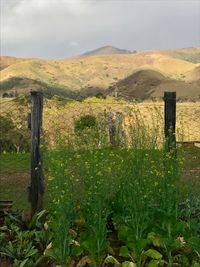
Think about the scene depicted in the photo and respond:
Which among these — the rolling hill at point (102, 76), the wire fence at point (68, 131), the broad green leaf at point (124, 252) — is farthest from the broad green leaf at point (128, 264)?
the rolling hill at point (102, 76)

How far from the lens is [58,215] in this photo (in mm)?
6707

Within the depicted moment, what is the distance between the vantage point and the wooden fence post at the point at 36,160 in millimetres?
9039

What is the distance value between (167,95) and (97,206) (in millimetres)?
3188

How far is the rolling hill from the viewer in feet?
371

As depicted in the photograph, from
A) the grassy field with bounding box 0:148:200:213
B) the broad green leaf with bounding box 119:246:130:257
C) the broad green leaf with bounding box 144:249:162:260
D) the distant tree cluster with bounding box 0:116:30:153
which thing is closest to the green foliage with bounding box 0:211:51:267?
the broad green leaf with bounding box 119:246:130:257

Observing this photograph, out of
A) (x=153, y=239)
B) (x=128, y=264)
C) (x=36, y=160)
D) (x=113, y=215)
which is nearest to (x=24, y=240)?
(x=113, y=215)

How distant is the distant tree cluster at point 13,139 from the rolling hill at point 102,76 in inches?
2671

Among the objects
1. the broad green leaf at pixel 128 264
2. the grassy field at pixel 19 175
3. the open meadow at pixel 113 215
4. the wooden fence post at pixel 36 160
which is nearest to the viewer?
the broad green leaf at pixel 128 264

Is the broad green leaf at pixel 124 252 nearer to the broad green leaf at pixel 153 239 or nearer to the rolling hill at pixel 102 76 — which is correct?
the broad green leaf at pixel 153 239

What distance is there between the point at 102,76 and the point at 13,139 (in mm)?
131820

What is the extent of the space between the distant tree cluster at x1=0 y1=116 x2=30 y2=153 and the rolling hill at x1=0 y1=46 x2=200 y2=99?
67.8m

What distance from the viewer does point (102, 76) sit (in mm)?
155625

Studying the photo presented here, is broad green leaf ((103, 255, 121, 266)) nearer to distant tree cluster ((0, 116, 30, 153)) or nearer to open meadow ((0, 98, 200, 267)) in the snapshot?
open meadow ((0, 98, 200, 267))

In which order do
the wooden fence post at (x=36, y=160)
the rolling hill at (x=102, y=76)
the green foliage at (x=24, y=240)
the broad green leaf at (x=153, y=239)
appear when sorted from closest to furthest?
the broad green leaf at (x=153, y=239) < the green foliage at (x=24, y=240) < the wooden fence post at (x=36, y=160) < the rolling hill at (x=102, y=76)
